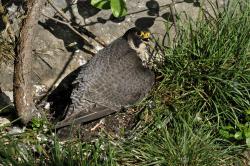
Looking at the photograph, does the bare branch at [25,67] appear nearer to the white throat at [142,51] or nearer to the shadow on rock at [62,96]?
the shadow on rock at [62,96]

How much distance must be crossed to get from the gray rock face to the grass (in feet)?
1.69

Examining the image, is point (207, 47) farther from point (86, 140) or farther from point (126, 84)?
point (86, 140)

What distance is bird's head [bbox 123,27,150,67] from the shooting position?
6033mm

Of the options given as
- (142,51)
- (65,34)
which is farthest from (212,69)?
(65,34)

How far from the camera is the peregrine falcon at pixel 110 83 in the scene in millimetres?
5449

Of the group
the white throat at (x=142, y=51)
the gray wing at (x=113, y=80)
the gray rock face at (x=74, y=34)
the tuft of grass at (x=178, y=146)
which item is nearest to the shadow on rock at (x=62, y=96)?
the gray rock face at (x=74, y=34)

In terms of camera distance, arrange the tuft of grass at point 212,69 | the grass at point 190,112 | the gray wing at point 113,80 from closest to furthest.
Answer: the grass at point 190,112
the gray wing at point 113,80
the tuft of grass at point 212,69

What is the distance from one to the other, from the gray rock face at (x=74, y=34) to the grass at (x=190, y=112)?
1.69 ft

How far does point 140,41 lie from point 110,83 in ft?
2.31

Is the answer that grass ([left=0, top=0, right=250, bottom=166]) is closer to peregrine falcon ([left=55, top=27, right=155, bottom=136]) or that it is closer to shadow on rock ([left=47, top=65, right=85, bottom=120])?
peregrine falcon ([left=55, top=27, right=155, bottom=136])

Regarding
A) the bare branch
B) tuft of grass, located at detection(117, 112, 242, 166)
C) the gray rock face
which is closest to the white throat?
the gray rock face

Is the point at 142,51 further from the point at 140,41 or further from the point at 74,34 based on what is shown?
the point at 74,34

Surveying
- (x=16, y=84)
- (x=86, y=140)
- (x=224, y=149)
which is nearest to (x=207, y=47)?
(x=224, y=149)

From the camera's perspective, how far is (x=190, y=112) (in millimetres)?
5730
